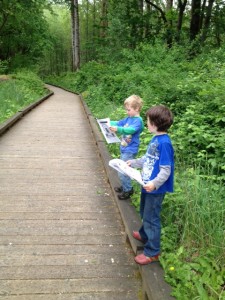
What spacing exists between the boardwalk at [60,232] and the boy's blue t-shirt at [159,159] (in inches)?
37.7

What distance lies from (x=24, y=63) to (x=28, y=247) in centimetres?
3588

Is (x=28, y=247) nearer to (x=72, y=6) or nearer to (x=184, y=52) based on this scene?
(x=184, y=52)

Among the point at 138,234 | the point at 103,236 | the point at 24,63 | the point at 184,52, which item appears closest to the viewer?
the point at 138,234

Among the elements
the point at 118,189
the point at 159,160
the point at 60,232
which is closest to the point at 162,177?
the point at 159,160

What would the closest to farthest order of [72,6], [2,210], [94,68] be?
[2,210] → [94,68] → [72,6]

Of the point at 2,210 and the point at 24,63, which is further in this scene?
the point at 24,63

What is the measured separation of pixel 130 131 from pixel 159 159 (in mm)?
1226

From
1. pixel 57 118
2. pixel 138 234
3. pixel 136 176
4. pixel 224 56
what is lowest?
pixel 57 118

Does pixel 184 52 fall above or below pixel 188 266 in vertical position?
above

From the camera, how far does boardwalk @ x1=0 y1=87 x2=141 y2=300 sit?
277 cm

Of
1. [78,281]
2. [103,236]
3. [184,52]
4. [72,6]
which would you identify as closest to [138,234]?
[103,236]

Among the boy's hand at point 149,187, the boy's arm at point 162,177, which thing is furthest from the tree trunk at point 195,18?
the boy's hand at point 149,187

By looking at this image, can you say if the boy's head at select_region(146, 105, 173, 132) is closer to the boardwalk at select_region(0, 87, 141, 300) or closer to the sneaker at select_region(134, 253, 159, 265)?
the sneaker at select_region(134, 253, 159, 265)

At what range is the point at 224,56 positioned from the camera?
40.7 ft
